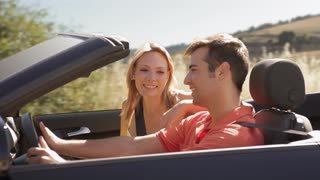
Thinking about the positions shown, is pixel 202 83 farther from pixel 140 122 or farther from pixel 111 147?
pixel 140 122

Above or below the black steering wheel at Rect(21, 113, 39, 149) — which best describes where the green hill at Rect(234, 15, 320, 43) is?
below

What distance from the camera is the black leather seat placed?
278 cm

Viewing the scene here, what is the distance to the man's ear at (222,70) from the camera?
2756mm

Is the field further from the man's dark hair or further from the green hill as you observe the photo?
the green hill

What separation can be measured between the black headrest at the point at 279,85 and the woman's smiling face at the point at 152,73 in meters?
1.08

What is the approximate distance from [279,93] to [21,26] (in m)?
5.51

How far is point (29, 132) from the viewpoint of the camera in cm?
268

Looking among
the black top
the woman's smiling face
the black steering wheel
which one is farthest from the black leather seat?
the black top

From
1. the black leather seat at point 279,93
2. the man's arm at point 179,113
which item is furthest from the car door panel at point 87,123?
the black leather seat at point 279,93

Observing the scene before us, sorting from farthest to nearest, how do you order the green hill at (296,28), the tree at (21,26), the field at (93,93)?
the green hill at (296,28) → the tree at (21,26) → the field at (93,93)

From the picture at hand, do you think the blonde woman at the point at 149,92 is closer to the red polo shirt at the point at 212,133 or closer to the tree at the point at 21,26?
the red polo shirt at the point at 212,133

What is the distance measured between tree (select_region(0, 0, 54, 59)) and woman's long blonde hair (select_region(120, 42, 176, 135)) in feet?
12.2

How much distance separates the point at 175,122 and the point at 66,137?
822 mm

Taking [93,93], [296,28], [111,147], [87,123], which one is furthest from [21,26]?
[296,28]
